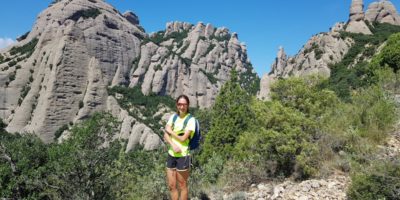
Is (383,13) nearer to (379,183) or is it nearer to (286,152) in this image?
(286,152)

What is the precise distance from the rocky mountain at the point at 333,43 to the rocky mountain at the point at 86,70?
2047cm

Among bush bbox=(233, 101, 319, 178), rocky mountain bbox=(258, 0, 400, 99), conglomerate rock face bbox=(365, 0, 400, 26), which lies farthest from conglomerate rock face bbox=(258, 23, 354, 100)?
bush bbox=(233, 101, 319, 178)

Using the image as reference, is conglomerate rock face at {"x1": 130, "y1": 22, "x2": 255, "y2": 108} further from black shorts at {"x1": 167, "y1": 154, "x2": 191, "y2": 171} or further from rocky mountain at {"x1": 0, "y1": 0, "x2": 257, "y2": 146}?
black shorts at {"x1": 167, "y1": 154, "x2": 191, "y2": 171}

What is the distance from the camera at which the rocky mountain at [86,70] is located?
307ft

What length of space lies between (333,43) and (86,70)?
66.6 metres

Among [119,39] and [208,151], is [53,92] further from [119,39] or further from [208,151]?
[208,151]

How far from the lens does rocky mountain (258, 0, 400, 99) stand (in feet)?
269

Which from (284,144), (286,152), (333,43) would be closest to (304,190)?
(286,152)

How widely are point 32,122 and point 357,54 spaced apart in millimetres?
78888

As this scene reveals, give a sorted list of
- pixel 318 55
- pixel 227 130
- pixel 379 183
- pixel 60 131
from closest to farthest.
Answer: pixel 379 183
pixel 227 130
pixel 318 55
pixel 60 131

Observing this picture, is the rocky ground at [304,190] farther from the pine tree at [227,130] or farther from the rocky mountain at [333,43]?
the rocky mountain at [333,43]

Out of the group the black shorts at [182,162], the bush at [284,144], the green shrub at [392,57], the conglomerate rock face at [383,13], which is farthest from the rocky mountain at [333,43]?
the black shorts at [182,162]

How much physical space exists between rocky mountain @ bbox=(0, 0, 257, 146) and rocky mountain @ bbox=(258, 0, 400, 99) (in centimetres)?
2047

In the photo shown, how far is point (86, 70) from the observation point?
104 metres
